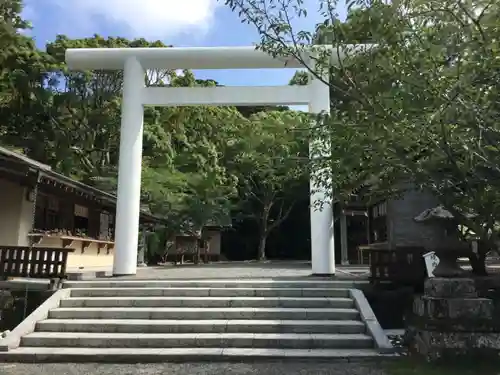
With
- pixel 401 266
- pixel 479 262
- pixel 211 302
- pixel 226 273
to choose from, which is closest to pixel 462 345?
pixel 401 266

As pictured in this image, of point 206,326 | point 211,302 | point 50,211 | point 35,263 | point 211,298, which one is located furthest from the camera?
point 50,211

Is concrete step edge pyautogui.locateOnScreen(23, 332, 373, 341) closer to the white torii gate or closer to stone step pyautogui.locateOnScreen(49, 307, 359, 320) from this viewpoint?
stone step pyautogui.locateOnScreen(49, 307, 359, 320)

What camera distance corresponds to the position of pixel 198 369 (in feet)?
18.9

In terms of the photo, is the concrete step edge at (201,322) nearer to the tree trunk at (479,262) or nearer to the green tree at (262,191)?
the tree trunk at (479,262)

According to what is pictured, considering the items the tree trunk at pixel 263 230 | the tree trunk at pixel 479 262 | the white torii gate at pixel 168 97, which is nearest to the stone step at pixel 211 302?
the white torii gate at pixel 168 97

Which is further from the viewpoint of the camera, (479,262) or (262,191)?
(262,191)

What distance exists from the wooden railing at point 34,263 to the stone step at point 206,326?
1.62 meters

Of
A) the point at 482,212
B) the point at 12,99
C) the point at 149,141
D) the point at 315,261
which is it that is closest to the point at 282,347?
the point at 482,212

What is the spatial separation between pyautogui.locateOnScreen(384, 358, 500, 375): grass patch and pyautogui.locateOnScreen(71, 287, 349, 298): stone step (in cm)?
243

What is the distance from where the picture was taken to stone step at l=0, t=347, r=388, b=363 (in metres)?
6.14

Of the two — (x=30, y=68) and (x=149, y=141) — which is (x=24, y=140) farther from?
(x=149, y=141)

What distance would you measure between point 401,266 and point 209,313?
380 centimetres

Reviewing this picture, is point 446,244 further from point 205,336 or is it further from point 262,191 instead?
point 262,191

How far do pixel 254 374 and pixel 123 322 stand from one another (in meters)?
2.75
